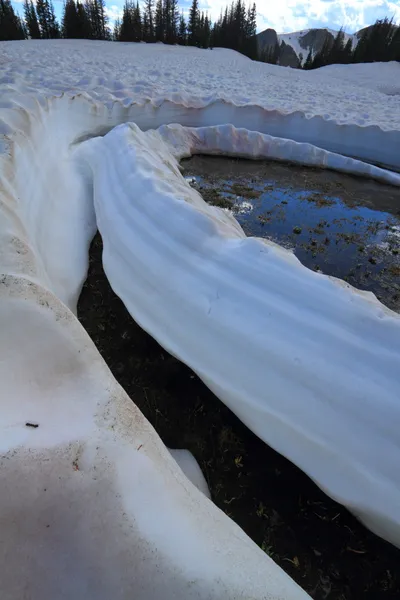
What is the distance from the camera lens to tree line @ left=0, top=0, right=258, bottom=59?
98.1ft

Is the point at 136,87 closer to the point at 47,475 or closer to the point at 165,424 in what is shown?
the point at 165,424

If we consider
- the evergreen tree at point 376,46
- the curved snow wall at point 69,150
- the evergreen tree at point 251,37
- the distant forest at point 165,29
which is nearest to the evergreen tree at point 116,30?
the distant forest at point 165,29

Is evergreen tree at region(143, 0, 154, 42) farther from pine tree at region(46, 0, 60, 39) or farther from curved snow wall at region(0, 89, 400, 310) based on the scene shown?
curved snow wall at region(0, 89, 400, 310)

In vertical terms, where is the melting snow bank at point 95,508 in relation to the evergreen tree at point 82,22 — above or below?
below

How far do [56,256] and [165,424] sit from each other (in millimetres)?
1735

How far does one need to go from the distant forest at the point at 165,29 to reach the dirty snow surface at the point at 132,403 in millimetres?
33759

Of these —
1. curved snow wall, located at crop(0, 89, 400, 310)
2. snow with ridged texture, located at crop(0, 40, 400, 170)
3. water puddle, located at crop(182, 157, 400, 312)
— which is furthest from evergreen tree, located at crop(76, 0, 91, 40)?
water puddle, located at crop(182, 157, 400, 312)

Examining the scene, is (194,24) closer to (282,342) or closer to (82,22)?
(82,22)

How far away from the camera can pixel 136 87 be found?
8.52 metres

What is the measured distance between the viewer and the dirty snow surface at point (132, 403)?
1.01 meters

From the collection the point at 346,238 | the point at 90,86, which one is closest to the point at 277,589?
the point at 346,238

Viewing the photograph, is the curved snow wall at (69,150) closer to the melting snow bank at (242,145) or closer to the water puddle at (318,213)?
the melting snow bank at (242,145)

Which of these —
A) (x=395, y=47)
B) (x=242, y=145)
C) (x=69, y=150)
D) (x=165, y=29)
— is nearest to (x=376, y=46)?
(x=395, y=47)

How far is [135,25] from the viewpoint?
105 ft
